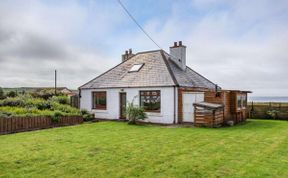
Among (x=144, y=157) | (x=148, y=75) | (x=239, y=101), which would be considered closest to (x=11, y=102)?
(x=148, y=75)

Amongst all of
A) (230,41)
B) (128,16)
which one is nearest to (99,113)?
(128,16)

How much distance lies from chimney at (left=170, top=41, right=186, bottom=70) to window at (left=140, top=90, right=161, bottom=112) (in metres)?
3.97

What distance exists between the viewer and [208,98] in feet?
51.0

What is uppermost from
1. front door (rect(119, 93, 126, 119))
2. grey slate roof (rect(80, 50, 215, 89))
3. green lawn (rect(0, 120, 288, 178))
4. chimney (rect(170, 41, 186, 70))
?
chimney (rect(170, 41, 186, 70))

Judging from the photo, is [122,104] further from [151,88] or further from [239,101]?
[239,101]

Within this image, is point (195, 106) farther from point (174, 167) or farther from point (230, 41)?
point (174, 167)

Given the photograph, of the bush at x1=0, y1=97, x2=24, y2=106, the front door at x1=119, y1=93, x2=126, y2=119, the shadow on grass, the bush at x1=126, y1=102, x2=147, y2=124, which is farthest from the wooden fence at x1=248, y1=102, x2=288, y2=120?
the bush at x1=0, y1=97, x2=24, y2=106

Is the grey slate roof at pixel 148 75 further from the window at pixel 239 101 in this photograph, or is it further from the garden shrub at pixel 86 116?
the window at pixel 239 101

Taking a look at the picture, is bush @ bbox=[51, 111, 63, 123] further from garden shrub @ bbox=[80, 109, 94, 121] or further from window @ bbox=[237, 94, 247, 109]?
window @ bbox=[237, 94, 247, 109]

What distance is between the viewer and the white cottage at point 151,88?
1534 cm

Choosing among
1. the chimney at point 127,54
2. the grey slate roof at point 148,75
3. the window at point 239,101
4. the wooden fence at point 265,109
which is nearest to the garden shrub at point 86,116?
the grey slate roof at point 148,75

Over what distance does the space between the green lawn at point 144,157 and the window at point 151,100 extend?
6.45 m

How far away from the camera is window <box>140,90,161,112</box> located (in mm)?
15992

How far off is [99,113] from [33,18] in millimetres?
9305
